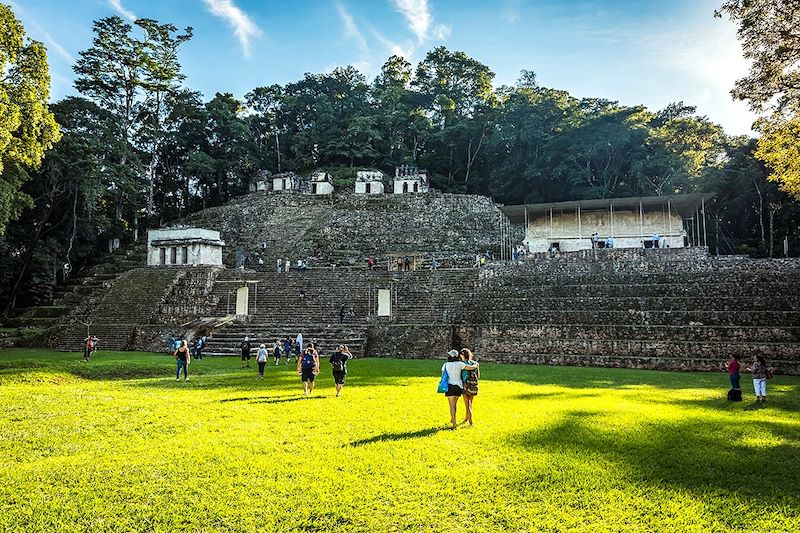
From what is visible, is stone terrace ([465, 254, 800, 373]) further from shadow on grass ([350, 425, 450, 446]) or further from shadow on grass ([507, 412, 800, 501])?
shadow on grass ([350, 425, 450, 446])

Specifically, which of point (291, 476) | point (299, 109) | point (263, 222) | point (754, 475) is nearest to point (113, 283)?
point (263, 222)

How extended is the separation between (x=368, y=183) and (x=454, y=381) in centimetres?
3924

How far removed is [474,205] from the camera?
126 feet

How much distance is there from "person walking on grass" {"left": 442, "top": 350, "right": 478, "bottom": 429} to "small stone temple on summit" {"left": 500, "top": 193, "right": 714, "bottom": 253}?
70.0 ft

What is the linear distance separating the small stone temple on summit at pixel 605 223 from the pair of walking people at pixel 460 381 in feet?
70.0

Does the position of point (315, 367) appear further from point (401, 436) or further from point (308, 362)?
point (401, 436)

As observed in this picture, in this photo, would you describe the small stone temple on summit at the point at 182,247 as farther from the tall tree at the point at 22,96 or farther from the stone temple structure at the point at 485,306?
the tall tree at the point at 22,96

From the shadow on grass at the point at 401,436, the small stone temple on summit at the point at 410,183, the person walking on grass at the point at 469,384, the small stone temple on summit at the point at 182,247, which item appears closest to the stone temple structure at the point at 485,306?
the small stone temple on summit at the point at 182,247

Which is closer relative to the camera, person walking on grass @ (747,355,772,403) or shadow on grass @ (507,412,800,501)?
shadow on grass @ (507,412,800,501)

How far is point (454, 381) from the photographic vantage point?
682 cm

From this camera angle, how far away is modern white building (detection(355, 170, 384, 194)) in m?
44.5

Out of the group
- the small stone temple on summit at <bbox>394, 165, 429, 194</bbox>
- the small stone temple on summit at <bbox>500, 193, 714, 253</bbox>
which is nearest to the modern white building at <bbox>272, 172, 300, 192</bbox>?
the small stone temple on summit at <bbox>394, 165, 429, 194</bbox>

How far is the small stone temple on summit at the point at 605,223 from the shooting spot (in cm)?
2678

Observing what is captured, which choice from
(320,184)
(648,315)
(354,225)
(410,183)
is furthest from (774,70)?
(320,184)
